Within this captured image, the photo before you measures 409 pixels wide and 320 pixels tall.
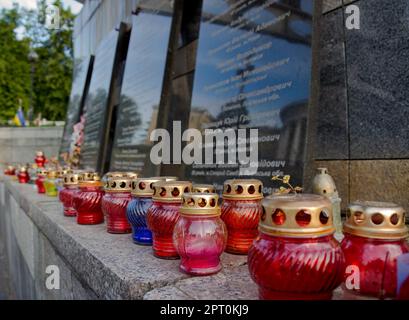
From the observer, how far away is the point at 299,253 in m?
1.07

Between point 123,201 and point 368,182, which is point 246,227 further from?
point 368,182

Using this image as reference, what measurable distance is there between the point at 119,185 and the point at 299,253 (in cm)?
140

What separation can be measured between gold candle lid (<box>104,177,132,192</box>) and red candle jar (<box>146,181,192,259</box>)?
51 cm

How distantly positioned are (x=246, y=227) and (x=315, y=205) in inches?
27.9

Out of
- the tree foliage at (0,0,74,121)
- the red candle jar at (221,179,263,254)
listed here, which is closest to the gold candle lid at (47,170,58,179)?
the red candle jar at (221,179,263,254)

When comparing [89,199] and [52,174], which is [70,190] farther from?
[52,174]

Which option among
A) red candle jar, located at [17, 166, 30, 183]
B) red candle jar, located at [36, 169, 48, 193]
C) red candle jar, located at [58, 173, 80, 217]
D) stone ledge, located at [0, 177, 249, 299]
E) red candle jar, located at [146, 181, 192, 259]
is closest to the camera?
stone ledge, located at [0, 177, 249, 299]

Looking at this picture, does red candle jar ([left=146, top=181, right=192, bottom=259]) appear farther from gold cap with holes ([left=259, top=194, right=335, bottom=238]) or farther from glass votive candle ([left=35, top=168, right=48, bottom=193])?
glass votive candle ([left=35, top=168, right=48, bottom=193])

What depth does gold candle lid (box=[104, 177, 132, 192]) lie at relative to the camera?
223 cm

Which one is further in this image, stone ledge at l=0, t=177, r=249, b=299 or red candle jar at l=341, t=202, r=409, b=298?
stone ledge at l=0, t=177, r=249, b=299

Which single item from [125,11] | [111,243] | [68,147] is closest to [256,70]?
[111,243]

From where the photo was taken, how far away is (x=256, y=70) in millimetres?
3145

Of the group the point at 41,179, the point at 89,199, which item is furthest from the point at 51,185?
the point at 89,199

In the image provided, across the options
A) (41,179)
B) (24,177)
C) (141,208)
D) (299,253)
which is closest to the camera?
(299,253)
